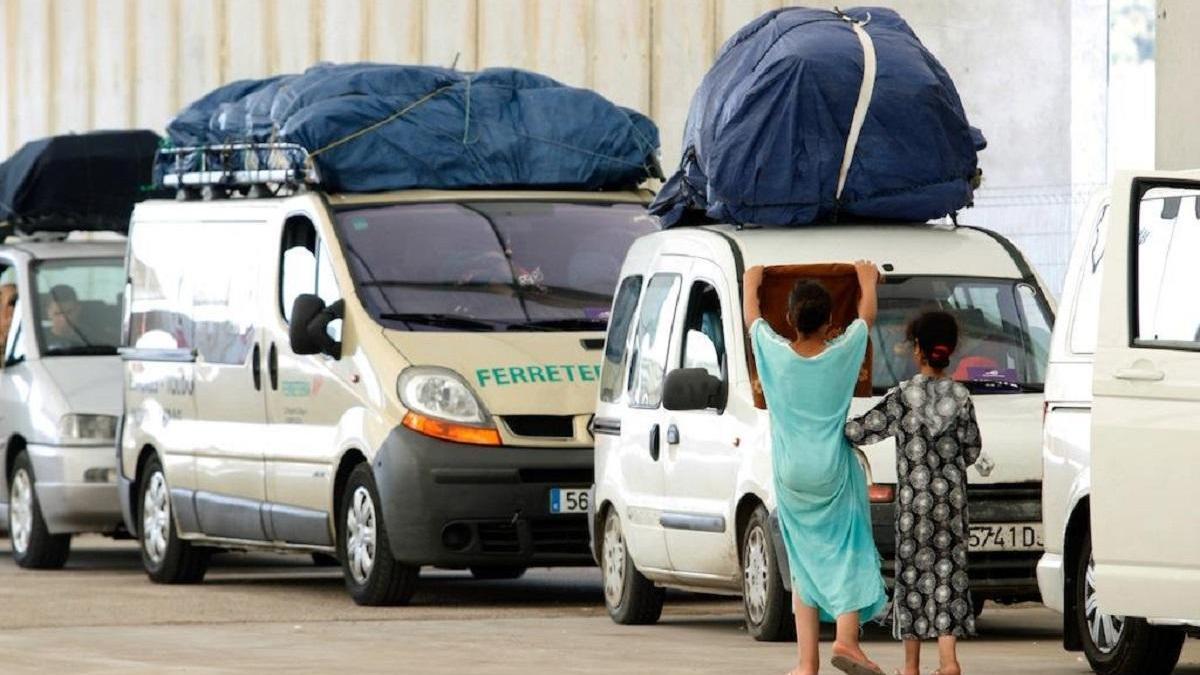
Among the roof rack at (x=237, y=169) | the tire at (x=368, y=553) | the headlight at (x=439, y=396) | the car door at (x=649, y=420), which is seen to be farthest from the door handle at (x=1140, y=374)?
the roof rack at (x=237, y=169)

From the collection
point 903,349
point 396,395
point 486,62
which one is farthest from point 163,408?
point 486,62

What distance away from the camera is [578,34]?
25969 mm

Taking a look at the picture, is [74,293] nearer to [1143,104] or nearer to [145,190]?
[145,190]

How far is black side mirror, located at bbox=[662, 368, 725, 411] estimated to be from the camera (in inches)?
512

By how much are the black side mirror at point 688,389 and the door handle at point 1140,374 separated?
9.55 ft

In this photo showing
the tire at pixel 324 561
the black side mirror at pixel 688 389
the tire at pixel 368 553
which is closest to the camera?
the black side mirror at pixel 688 389

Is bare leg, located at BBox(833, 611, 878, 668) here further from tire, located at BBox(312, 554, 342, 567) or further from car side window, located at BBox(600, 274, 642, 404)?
tire, located at BBox(312, 554, 342, 567)

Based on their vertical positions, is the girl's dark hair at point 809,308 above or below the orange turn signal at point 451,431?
above

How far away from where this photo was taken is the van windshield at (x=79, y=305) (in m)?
19.4

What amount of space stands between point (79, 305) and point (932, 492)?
9900 millimetres

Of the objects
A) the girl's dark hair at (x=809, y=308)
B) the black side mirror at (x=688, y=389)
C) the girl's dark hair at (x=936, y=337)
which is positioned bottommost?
the black side mirror at (x=688, y=389)

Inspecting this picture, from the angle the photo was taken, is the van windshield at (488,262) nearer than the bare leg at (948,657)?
No

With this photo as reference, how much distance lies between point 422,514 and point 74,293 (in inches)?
218

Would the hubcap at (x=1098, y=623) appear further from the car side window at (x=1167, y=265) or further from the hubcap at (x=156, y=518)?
the hubcap at (x=156, y=518)
